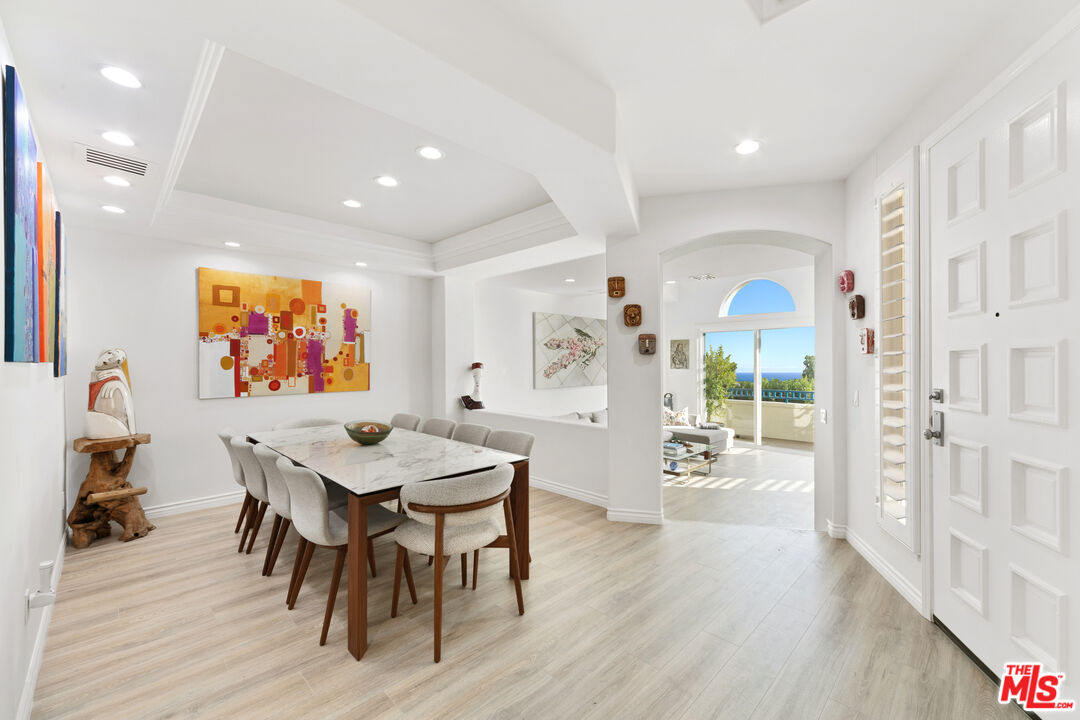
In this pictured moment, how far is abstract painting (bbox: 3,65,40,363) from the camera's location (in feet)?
4.26

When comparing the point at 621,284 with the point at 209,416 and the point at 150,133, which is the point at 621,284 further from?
the point at 209,416

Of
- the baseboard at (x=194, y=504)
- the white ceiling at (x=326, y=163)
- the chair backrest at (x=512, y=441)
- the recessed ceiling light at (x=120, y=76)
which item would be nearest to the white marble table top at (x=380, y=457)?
the chair backrest at (x=512, y=441)

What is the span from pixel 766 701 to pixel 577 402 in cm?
612

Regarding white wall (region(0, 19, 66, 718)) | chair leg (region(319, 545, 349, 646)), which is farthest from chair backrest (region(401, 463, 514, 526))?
white wall (region(0, 19, 66, 718))

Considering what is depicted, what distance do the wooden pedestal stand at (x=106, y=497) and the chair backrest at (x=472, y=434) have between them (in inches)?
87.6

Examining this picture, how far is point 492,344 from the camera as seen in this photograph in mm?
6480

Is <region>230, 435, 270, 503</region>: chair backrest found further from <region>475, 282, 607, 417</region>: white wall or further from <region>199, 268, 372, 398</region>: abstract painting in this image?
<region>475, 282, 607, 417</region>: white wall

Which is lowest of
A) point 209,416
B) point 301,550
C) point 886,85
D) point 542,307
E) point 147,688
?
point 147,688

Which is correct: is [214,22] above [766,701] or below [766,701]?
above

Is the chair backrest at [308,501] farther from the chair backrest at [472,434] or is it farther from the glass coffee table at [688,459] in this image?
the glass coffee table at [688,459]

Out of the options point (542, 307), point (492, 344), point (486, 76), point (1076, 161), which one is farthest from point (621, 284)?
point (542, 307)

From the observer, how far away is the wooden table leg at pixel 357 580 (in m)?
1.99

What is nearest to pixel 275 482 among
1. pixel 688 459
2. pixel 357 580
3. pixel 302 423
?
pixel 357 580

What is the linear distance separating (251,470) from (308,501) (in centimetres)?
89
